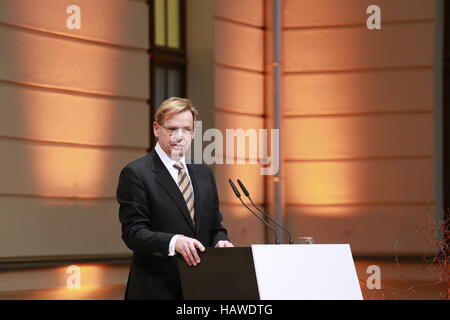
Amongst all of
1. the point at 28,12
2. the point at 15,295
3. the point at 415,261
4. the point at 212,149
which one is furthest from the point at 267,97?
the point at 15,295

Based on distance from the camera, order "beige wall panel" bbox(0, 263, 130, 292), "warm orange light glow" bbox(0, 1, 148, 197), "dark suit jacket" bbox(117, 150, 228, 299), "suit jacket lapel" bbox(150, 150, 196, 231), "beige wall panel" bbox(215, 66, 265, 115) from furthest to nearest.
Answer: "beige wall panel" bbox(215, 66, 265, 115) < "warm orange light glow" bbox(0, 1, 148, 197) < "beige wall panel" bbox(0, 263, 130, 292) < "suit jacket lapel" bbox(150, 150, 196, 231) < "dark suit jacket" bbox(117, 150, 228, 299)

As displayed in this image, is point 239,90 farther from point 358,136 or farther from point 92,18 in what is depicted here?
point 92,18

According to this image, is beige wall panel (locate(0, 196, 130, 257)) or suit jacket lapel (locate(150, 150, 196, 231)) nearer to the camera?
suit jacket lapel (locate(150, 150, 196, 231))

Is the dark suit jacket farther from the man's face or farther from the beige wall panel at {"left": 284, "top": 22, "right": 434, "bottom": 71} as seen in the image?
the beige wall panel at {"left": 284, "top": 22, "right": 434, "bottom": 71}

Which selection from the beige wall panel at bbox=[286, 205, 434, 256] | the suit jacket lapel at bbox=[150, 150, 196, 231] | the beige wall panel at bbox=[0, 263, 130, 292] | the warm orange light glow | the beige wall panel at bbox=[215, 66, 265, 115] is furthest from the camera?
the beige wall panel at bbox=[286, 205, 434, 256]

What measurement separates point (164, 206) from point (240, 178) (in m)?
4.45

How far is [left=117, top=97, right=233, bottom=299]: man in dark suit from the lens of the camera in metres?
3.08

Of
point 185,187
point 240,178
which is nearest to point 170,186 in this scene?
point 185,187

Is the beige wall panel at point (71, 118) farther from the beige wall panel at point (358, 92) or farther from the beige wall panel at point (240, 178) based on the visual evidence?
the beige wall panel at point (358, 92)

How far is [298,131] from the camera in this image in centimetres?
792

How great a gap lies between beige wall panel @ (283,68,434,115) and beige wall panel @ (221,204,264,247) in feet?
3.32

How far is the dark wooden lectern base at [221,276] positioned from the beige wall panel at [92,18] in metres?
3.79

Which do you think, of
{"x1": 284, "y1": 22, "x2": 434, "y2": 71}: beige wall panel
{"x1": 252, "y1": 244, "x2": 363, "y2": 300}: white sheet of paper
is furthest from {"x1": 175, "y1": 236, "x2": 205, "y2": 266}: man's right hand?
{"x1": 284, "y1": 22, "x2": 434, "y2": 71}: beige wall panel
